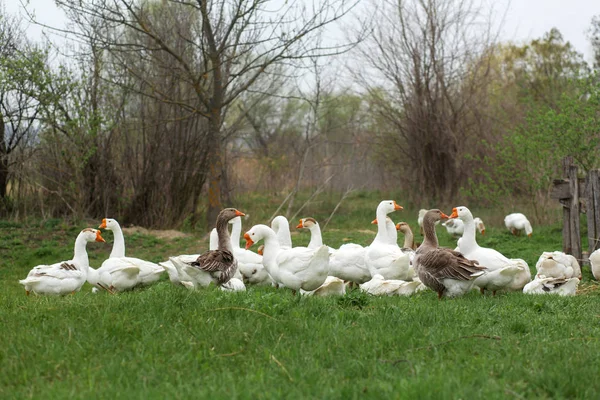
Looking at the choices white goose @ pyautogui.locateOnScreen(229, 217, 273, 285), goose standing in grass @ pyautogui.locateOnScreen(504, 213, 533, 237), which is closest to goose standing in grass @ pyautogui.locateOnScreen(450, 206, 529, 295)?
white goose @ pyautogui.locateOnScreen(229, 217, 273, 285)

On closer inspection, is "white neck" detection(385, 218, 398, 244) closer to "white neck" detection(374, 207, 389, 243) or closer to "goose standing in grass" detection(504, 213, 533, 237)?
"white neck" detection(374, 207, 389, 243)

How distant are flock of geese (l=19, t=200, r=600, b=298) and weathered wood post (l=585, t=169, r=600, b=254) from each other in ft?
4.71

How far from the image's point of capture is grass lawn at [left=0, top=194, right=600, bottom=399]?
4.13 m

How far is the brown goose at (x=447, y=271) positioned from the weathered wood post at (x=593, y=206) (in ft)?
14.6

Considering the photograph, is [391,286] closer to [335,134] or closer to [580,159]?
[580,159]

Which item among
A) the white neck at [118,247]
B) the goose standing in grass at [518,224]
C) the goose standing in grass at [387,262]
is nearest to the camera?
the goose standing in grass at [387,262]

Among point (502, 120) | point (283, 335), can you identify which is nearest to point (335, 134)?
point (502, 120)

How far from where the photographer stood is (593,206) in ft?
37.5

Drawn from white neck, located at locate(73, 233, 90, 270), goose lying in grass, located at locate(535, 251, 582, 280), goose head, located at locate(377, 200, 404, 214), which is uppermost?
goose head, located at locate(377, 200, 404, 214)

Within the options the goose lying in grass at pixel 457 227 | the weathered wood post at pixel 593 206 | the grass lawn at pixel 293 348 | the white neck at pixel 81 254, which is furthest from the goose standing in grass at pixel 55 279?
the goose lying in grass at pixel 457 227

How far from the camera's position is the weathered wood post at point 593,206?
11.4m

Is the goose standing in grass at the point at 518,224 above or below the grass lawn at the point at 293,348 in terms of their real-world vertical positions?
above

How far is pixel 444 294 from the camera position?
8273 mm

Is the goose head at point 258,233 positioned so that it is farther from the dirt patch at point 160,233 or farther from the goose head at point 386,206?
the dirt patch at point 160,233
